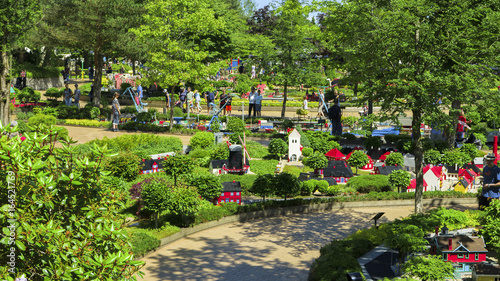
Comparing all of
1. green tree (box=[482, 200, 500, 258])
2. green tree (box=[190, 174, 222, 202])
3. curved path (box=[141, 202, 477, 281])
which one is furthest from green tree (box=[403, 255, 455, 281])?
green tree (box=[190, 174, 222, 202])

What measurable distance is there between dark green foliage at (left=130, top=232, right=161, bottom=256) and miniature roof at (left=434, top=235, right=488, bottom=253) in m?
5.84

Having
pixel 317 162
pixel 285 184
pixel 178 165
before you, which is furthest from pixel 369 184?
pixel 178 165

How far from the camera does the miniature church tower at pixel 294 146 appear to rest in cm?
2117

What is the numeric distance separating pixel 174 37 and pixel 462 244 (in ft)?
65.9

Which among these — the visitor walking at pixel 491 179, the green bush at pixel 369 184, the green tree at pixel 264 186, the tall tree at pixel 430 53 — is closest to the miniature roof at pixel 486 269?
the visitor walking at pixel 491 179

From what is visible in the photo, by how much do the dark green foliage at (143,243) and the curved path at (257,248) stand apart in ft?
0.61

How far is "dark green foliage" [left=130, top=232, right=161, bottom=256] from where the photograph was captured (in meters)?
11.7

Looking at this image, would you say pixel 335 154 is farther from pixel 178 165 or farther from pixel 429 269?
pixel 429 269

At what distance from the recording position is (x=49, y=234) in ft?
18.8

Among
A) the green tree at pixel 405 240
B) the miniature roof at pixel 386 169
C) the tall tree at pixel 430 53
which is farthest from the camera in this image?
the miniature roof at pixel 386 169

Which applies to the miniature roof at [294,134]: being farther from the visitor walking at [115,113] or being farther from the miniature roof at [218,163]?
the visitor walking at [115,113]

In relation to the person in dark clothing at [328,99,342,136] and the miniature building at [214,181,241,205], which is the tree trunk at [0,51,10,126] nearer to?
the miniature building at [214,181,241,205]

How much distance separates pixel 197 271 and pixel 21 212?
5.84m

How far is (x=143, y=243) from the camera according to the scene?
11914 millimetres
